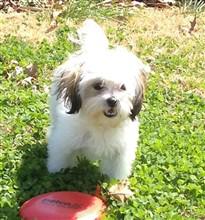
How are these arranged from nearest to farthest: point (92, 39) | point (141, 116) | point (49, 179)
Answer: point (49, 179)
point (92, 39)
point (141, 116)

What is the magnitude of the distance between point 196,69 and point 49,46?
1926mm

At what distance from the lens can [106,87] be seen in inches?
175

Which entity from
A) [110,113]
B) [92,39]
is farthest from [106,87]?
[92,39]

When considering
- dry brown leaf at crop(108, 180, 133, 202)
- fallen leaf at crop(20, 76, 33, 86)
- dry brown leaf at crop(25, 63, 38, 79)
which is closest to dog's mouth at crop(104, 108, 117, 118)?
dry brown leaf at crop(108, 180, 133, 202)

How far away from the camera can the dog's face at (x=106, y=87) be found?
14.5 feet

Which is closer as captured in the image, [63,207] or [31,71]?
[63,207]

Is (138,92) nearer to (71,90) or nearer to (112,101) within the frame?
(112,101)

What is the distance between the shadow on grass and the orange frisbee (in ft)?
0.72

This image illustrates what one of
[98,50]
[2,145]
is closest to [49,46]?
[2,145]

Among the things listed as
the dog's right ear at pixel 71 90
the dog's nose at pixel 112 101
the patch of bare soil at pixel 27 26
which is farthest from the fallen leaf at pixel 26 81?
the dog's nose at pixel 112 101

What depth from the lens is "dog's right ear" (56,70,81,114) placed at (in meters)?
4.53

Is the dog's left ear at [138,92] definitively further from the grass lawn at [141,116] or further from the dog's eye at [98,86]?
the grass lawn at [141,116]

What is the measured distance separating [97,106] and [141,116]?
1962 mm

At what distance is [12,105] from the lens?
6117 millimetres
